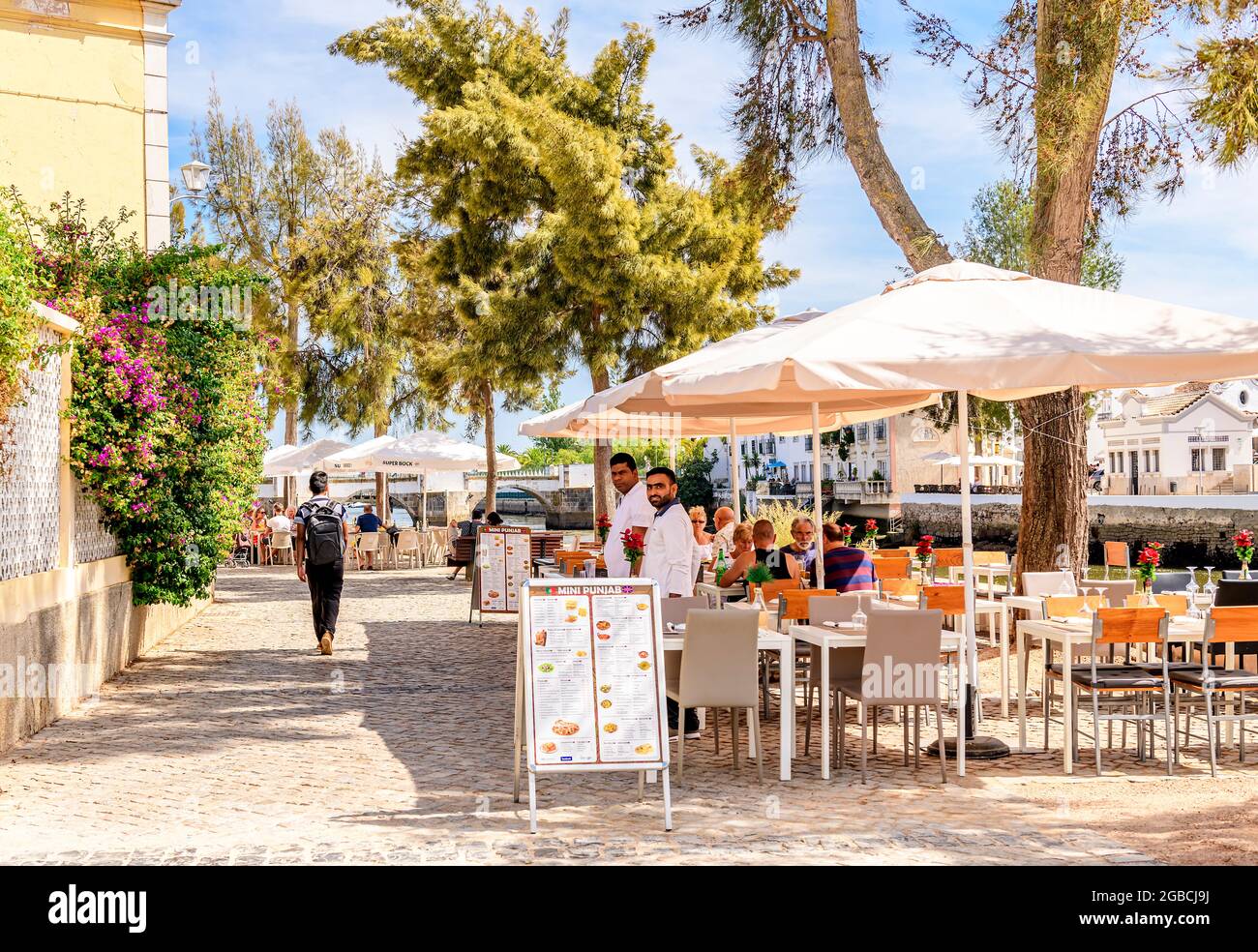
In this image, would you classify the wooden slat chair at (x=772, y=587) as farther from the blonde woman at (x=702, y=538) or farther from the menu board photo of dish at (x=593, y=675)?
the menu board photo of dish at (x=593, y=675)

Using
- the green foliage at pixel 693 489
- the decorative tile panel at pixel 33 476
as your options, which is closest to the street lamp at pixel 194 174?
the decorative tile panel at pixel 33 476

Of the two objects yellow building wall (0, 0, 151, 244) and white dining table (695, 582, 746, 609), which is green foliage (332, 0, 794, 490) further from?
white dining table (695, 582, 746, 609)

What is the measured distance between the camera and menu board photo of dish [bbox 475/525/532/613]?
51.0 feet

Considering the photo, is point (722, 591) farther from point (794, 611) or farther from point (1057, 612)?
point (1057, 612)

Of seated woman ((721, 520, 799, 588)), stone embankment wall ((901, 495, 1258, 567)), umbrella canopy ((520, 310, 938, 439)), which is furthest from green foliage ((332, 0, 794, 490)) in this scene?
stone embankment wall ((901, 495, 1258, 567))

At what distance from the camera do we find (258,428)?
15242 millimetres

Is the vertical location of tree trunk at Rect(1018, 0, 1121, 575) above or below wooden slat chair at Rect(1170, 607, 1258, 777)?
above

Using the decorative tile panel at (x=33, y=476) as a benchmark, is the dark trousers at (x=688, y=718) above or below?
below

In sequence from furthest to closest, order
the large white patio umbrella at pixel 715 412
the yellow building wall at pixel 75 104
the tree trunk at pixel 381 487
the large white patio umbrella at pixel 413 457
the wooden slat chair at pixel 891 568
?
the tree trunk at pixel 381 487
the large white patio umbrella at pixel 413 457
the yellow building wall at pixel 75 104
the wooden slat chair at pixel 891 568
the large white patio umbrella at pixel 715 412

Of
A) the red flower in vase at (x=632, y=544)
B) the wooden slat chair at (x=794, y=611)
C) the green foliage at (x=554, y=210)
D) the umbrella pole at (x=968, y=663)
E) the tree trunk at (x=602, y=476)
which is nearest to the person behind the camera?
the umbrella pole at (x=968, y=663)

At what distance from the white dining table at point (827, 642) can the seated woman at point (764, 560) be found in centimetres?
258

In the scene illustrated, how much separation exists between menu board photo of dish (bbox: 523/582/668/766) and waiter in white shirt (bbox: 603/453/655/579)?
9.07 feet

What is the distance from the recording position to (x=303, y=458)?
30.8 m

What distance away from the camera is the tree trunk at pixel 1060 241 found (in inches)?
493
